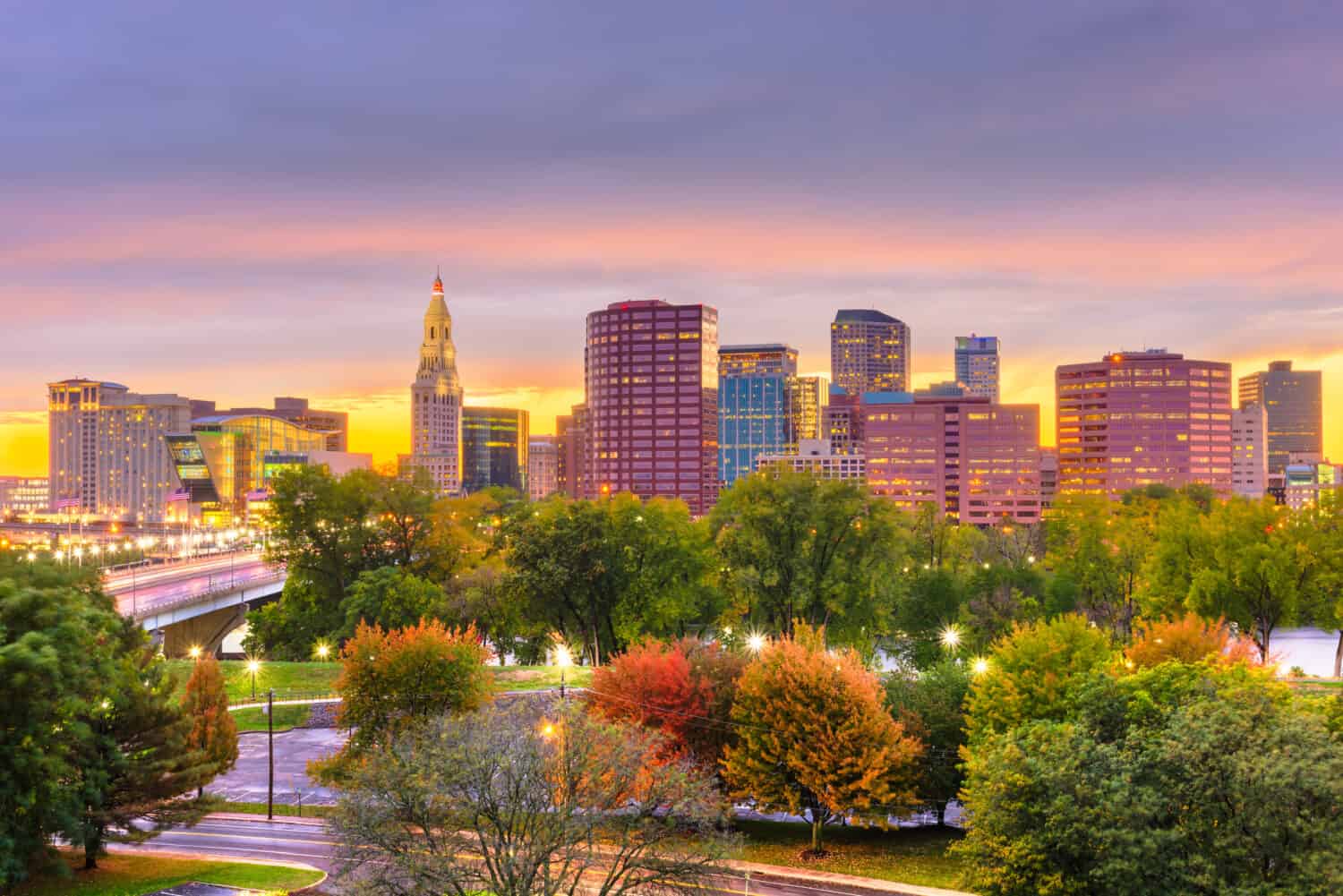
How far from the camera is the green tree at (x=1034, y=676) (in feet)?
128

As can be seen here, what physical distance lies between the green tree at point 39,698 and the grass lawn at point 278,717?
29.5 meters

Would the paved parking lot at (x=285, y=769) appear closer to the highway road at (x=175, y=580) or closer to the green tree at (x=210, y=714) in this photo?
the green tree at (x=210, y=714)

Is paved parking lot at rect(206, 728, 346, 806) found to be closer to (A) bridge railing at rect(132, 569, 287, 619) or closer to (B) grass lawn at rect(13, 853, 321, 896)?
(B) grass lawn at rect(13, 853, 321, 896)

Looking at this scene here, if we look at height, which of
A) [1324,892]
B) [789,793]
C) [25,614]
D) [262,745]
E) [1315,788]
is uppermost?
[25,614]

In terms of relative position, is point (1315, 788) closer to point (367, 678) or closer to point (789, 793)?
point (789, 793)

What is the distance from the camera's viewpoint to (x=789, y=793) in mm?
39031

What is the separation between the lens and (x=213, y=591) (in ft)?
302

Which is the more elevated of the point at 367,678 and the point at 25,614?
the point at 25,614

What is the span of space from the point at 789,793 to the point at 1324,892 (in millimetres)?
18171

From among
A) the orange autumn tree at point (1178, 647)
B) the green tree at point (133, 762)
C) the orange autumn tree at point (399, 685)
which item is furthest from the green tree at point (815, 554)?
the green tree at point (133, 762)

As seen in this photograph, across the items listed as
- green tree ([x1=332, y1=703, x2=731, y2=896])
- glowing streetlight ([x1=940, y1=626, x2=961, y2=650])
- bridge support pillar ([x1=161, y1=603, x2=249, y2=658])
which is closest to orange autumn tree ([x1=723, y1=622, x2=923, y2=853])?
green tree ([x1=332, y1=703, x2=731, y2=896])

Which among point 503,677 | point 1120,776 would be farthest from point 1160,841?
point 503,677

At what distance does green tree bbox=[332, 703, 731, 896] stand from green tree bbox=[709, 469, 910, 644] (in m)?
42.5

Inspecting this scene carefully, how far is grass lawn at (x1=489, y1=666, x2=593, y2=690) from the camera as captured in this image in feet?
200
